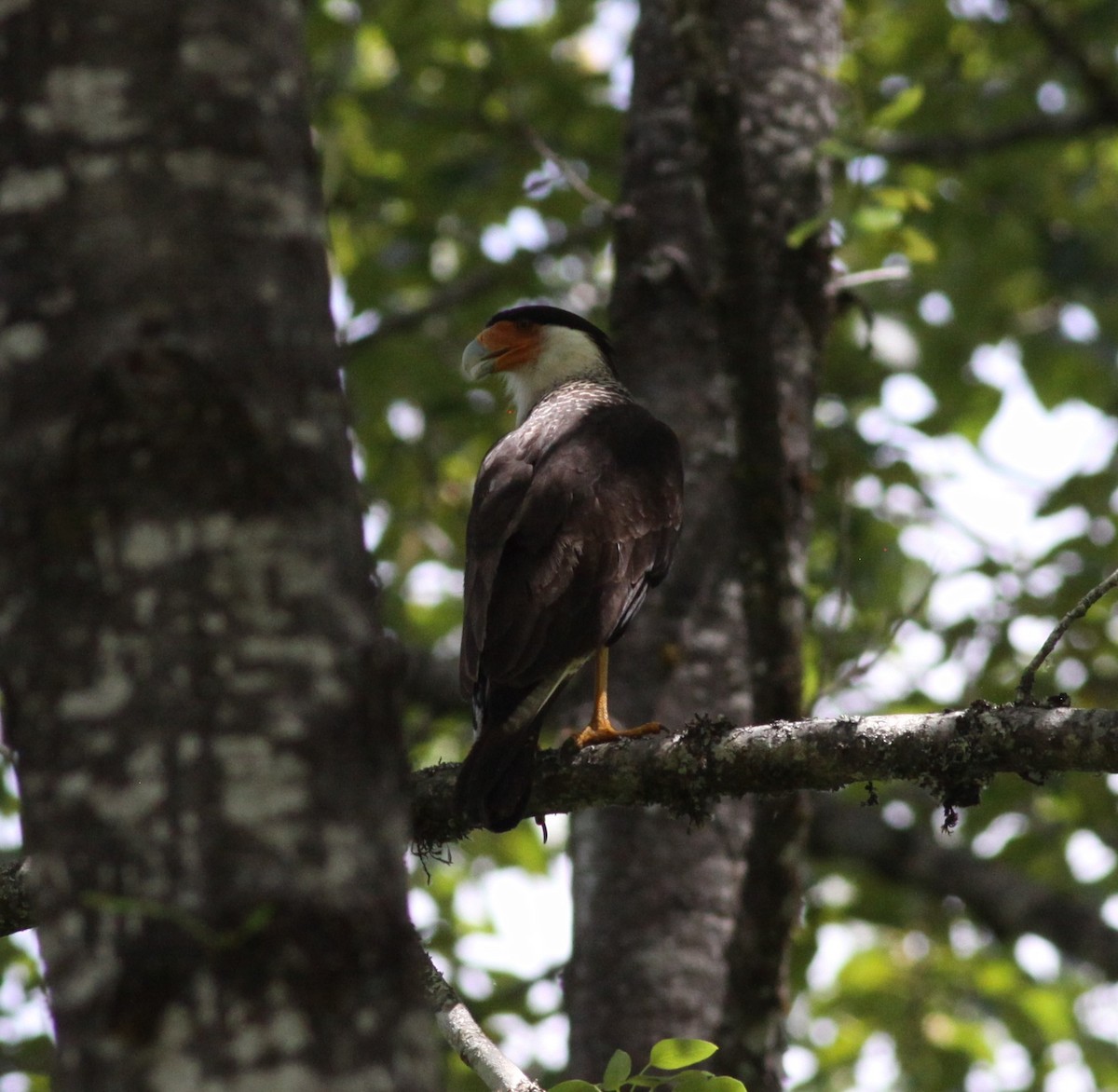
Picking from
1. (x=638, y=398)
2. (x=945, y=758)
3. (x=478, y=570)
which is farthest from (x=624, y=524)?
(x=945, y=758)

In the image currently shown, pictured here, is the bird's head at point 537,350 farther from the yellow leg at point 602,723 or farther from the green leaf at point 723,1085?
the green leaf at point 723,1085

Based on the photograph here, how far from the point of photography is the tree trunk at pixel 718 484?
11.6 ft

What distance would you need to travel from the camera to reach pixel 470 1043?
237 cm

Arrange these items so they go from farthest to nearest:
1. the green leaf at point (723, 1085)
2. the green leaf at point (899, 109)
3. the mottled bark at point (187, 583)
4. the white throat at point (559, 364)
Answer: the white throat at point (559, 364) < the green leaf at point (899, 109) < the green leaf at point (723, 1085) < the mottled bark at point (187, 583)

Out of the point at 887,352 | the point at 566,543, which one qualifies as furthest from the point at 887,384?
the point at 566,543

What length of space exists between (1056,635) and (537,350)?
346cm

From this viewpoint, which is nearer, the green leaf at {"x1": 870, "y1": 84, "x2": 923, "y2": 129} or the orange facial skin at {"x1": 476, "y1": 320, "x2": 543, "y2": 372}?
the green leaf at {"x1": 870, "y1": 84, "x2": 923, "y2": 129}

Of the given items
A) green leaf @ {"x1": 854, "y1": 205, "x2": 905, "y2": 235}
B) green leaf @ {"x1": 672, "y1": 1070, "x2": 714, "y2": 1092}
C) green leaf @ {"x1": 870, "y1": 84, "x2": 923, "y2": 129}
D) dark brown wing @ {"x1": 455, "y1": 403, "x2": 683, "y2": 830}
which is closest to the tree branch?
dark brown wing @ {"x1": 455, "y1": 403, "x2": 683, "y2": 830}

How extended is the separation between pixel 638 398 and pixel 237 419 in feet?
10.8

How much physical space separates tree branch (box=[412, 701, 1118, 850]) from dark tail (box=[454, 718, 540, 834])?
0.18ft

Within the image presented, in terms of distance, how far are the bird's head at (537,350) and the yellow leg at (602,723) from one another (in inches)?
62.9

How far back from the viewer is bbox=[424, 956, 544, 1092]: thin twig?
227 centimetres

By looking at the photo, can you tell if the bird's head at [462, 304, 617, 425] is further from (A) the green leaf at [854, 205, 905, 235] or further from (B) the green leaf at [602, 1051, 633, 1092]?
(B) the green leaf at [602, 1051, 633, 1092]

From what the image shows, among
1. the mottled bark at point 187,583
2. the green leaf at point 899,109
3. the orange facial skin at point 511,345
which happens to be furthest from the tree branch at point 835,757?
the orange facial skin at point 511,345
